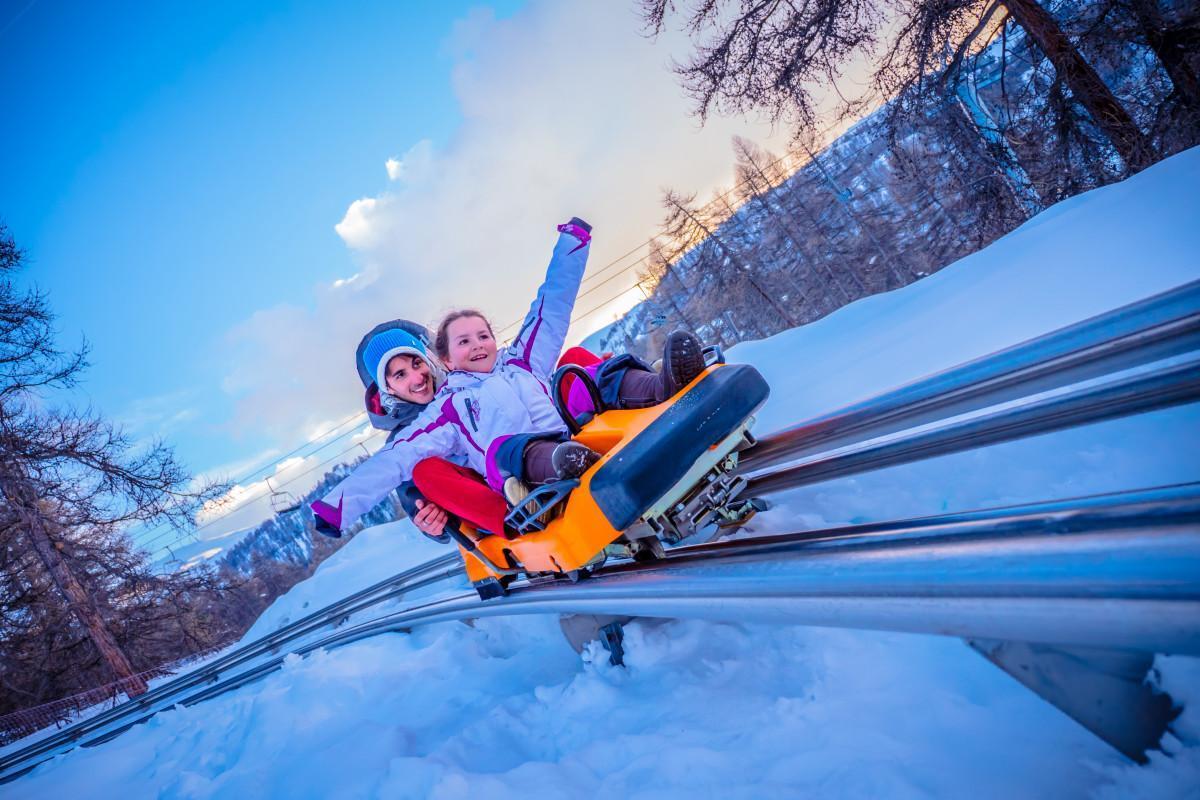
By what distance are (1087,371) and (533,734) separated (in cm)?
213

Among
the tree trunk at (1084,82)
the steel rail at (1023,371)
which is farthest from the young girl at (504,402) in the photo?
the tree trunk at (1084,82)

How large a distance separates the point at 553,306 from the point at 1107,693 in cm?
301

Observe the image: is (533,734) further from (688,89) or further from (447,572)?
(688,89)

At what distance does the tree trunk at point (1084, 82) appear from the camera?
5258 mm

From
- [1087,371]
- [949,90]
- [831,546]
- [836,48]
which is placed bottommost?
[1087,371]

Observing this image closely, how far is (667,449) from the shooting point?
4.87 feet

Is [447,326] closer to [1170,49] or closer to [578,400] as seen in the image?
[578,400]

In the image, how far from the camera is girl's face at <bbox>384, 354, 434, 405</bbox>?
3.31 m

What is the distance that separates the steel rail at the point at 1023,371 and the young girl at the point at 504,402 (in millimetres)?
712

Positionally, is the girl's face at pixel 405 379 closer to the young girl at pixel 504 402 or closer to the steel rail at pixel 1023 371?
the young girl at pixel 504 402

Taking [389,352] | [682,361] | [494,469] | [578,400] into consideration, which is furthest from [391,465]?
[682,361]

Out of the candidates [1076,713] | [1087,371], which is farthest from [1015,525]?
[1087,371]

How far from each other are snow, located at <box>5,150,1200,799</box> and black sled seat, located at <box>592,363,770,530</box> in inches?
25.5

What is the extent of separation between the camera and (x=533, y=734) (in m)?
1.76
